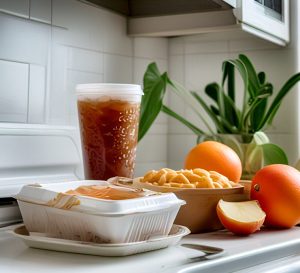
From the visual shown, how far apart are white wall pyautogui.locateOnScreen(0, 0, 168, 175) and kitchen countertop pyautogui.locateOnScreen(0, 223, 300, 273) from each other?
37 centimetres

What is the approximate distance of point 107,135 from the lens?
934 millimetres

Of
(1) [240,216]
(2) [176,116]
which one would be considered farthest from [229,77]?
(1) [240,216]

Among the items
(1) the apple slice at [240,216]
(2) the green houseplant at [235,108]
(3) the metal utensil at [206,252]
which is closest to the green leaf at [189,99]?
(2) the green houseplant at [235,108]

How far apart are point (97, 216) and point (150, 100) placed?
2.18ft

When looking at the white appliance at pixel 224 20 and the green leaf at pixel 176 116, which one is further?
the green leaf at pixel 176 116

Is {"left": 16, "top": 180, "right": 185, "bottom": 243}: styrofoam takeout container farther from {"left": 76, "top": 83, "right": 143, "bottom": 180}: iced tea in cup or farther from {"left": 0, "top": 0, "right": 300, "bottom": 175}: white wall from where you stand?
{"left": 0, "top": 0, "right": 300, "bottom": 175}: white wall

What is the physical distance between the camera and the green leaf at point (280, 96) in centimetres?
137

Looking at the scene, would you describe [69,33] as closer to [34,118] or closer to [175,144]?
[34,118]

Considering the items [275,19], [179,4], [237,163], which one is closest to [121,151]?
[237,163]

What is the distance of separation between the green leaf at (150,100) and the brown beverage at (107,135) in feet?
0.94

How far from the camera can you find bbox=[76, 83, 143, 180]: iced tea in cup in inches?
36.5

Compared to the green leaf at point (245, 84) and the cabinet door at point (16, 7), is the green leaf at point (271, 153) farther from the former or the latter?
the cabinet door at point (16, 7)

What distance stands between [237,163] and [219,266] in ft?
1.32

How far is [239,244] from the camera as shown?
2.51 ft
